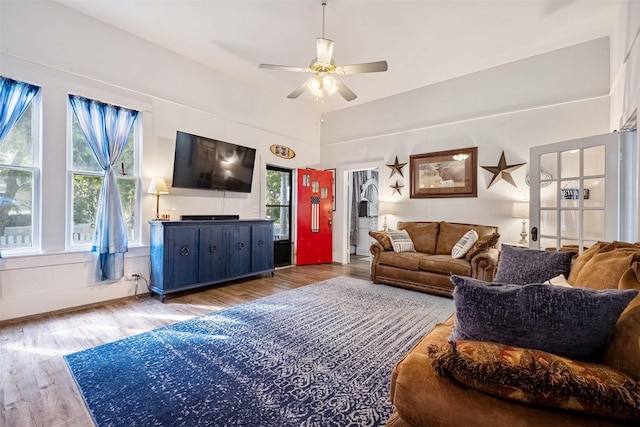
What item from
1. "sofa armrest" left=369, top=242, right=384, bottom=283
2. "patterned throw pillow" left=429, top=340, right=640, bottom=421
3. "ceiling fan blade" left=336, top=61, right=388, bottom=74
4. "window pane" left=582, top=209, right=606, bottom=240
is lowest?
"sofa armrest" left=369, top=242, right=384, bottom=283

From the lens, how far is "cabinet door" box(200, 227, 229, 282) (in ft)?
13.5

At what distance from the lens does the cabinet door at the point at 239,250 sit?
4.51 metres

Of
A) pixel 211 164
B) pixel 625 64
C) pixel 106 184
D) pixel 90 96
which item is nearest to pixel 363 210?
pixel 211 164

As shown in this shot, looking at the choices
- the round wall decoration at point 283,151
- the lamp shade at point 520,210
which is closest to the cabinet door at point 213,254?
the round wall decoration at point 283,151

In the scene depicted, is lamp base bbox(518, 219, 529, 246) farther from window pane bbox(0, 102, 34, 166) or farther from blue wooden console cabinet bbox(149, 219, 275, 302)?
window pane bbox(0, 102, 34, 166)

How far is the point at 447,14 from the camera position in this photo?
130 inches

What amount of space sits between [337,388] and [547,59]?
17.2 ft

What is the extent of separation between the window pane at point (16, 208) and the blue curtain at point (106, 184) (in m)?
0.61

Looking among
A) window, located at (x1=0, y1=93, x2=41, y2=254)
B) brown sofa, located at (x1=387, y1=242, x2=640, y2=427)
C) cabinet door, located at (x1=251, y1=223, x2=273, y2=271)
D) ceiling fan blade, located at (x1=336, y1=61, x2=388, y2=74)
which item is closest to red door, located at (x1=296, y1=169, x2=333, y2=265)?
cabinet door, located at (x1=251, y1=223, x2=273, y2=271)

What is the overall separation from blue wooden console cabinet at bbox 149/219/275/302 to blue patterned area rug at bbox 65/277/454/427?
98cm

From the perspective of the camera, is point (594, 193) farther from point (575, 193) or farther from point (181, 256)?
point (181, 256)

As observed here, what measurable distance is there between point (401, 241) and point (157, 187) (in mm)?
3768

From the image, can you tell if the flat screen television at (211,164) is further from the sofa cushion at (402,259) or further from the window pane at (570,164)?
the window pane at (570,164)

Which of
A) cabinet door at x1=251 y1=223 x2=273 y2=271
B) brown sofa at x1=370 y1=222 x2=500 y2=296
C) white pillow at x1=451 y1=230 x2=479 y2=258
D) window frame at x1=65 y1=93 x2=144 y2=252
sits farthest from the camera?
cabinet door at x1=251 y1=223 x2=273 y2=271
